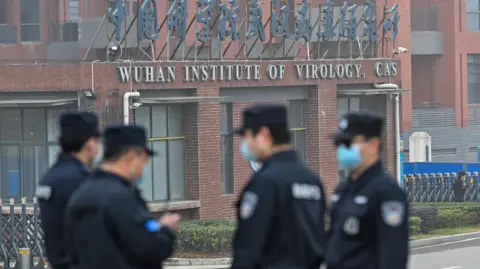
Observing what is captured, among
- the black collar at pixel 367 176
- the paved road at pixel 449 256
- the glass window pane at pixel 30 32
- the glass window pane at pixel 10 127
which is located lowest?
the paved road at pixel 449 256

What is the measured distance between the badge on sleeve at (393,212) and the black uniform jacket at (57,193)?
99.5 inches

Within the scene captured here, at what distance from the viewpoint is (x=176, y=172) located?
3128 cm

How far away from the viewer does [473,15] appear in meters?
62.5

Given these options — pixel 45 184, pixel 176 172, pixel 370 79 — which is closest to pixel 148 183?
pixel 176 172

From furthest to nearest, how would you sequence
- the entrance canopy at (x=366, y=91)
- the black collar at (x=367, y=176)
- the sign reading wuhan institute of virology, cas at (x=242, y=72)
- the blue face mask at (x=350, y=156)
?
1. the entrance canopy at (x=366, y=91)
2. the sign reading wuhan institute of virology, cas at (x=242, y=72)
3. the blue face mask at (x=350, y=156)
4. the black collar at (x=367, y=176)

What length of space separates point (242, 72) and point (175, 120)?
2546 millimetres

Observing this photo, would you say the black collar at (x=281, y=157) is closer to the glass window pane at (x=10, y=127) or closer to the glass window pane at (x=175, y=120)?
the glass window pane at (x=10, y=127)

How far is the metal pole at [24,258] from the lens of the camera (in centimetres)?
2139

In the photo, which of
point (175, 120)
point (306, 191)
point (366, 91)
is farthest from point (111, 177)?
point (366, 91)

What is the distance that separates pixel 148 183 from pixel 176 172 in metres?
1.06

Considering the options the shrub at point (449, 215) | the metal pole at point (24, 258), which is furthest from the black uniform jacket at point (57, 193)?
the shrub at point (449, 215)

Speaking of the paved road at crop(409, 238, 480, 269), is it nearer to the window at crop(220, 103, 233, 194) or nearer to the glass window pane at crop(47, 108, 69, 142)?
the window at crop(220, 103, 233, 194)

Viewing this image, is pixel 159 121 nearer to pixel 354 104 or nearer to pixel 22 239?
pixel 354 104

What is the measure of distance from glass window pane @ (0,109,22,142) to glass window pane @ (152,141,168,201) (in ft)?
11.5
